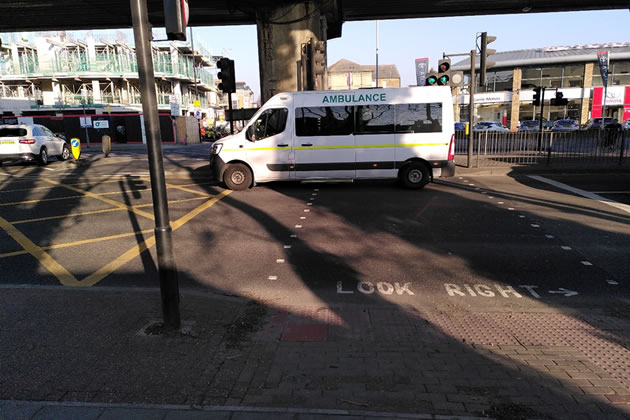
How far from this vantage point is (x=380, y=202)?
10.5 metres

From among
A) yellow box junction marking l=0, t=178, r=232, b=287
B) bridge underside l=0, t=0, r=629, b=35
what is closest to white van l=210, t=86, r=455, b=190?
yellow box junction marking l=0, t=178, r=232, b=287

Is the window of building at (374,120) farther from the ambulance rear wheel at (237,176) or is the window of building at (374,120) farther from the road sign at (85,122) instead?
the road sign at (85,122)

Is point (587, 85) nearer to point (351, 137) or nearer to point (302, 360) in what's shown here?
point (351, 137)

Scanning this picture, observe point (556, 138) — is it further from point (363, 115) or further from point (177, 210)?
point (177, 210)

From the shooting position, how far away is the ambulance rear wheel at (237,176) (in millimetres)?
12227

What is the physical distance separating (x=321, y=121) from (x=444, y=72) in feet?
15.9

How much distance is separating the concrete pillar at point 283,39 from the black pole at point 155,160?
11806mm

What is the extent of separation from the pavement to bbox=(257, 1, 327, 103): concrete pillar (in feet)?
38.2

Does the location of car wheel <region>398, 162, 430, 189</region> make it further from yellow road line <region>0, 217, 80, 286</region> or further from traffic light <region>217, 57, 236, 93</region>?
yellow road line <region>0, 217, 80, 286</region>

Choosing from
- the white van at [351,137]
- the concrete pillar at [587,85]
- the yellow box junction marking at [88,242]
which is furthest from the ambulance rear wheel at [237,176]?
the concrete pillar at [587,85]

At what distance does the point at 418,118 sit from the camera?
11859mm

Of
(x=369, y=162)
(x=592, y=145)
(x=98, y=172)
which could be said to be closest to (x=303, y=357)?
(x=369, y=162)

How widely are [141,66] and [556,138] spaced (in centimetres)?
1733

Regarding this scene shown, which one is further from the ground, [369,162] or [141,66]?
[141,66]
